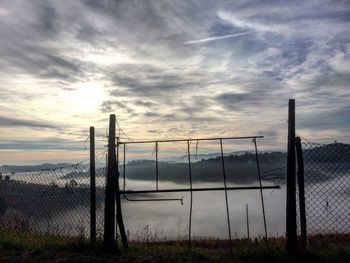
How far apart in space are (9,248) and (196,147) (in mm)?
5777

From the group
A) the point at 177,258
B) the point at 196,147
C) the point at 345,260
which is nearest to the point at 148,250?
the point at 177,258

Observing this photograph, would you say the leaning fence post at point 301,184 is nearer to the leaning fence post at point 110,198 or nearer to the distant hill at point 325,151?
the distant hill at point 325,151

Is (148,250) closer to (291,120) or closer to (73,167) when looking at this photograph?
(73,167)

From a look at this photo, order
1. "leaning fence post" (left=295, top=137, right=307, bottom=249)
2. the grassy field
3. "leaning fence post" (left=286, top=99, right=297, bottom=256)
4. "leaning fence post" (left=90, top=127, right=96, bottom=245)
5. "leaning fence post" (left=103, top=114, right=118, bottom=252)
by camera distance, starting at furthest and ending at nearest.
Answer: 1. "leaning fence post" (left=90, top=127, right=96, bottom=245)
2. "leaning fence post" (left=103, top=114, right=118, bottom=252)
3. "leaning fence post" (left=295, top=137, right=307, bottom=249)
4. "leaning fence post" (left=286, top=99, right=297, bottom=256)
5. the grassy field

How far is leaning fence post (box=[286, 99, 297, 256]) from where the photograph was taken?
8.22 metres

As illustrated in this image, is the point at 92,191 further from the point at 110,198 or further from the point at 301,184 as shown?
the point at 301,184

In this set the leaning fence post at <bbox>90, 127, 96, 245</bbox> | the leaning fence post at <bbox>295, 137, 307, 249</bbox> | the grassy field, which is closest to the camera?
the grassy field

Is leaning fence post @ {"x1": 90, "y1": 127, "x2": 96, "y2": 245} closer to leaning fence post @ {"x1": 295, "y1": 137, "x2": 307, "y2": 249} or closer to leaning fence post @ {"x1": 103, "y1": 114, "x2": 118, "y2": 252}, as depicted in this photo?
leaning fence post @ {"x1": 103, "y1": 114, "x2": 118, "y2": 252}

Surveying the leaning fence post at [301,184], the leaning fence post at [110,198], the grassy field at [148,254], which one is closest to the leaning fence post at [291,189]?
the leaning fence post at [301,184]

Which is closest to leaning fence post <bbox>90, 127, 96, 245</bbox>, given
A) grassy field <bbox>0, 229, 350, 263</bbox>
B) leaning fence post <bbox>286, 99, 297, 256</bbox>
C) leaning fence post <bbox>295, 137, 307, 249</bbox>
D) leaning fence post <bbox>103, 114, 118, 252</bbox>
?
grassy field <bbox>0, 229, 350, 263</bbox>

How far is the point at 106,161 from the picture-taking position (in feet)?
30.8

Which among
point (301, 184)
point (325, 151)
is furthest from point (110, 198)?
point (325, 151)

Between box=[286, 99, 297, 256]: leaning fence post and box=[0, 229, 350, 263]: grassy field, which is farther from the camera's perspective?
box=[286, 99, 297, 256]: leaning fence post

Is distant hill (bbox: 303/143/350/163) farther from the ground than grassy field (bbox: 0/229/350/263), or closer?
farther from the ground
